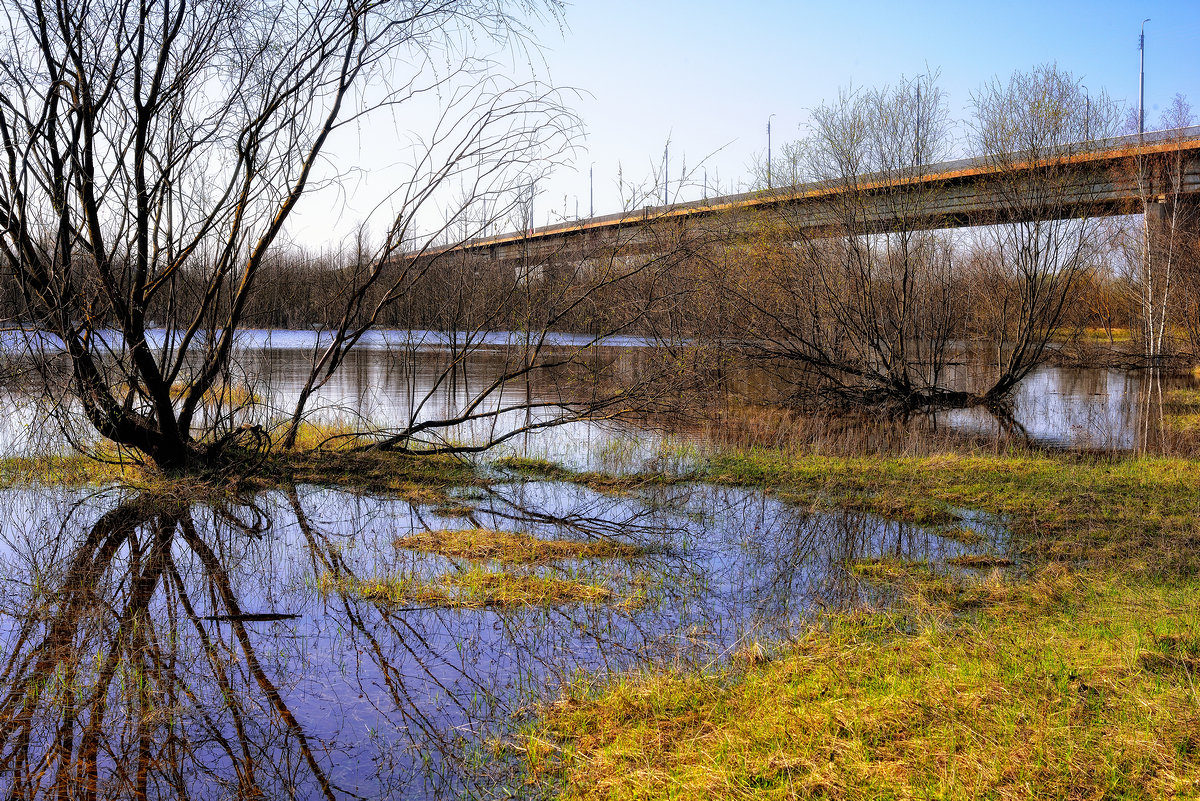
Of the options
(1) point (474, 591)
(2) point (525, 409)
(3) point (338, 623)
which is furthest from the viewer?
(2) point (525, 409)

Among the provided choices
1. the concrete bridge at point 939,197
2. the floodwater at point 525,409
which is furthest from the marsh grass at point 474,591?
the concrete bridge at point 939,197

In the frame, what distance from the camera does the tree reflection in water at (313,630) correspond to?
12.3ft

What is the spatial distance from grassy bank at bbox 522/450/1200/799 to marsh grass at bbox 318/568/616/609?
1.43 meters

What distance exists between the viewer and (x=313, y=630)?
5.25 metres

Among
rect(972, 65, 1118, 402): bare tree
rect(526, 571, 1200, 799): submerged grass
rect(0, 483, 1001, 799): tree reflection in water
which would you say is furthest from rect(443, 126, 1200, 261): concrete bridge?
rect(526, 571, 1200, 799): submerged grass

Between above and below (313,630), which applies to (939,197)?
above

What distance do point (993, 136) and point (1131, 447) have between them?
761 centimetres

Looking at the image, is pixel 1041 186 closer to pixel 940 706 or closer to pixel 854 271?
pixel 854 271

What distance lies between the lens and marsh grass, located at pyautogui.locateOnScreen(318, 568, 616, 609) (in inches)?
225

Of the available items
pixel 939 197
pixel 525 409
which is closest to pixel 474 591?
pixel 525 409

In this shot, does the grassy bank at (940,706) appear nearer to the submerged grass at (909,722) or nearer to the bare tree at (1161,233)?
the submerged grass at (909,722)

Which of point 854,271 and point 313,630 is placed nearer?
point 313,630

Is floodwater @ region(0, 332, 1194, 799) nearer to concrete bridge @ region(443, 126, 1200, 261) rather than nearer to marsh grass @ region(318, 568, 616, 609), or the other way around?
marsh grass @ region(318, 568, 616, 609)

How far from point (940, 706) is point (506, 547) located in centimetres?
381
